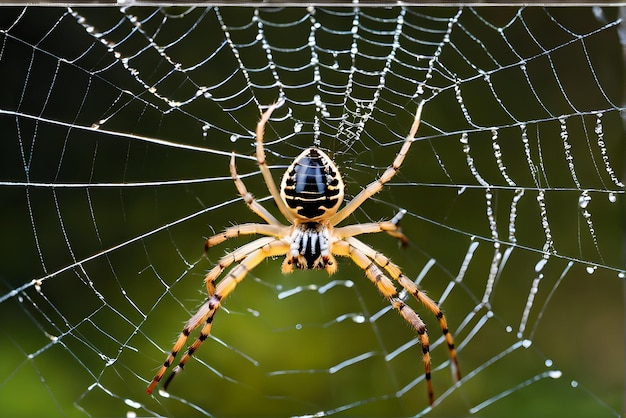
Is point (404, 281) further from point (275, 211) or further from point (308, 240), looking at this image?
point (275, 211)

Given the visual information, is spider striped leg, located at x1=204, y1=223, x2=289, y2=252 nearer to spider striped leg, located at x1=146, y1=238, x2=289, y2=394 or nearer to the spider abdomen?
spider striped leg, located at x1=146, y1=238, x2=289, y2=394

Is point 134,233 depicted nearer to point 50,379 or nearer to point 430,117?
point 50,379

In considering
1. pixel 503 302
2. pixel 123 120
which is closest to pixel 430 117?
pixel 503 302

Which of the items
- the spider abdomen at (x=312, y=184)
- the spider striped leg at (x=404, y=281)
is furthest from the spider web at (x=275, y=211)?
the spider abdomen at (x=312, y=184)

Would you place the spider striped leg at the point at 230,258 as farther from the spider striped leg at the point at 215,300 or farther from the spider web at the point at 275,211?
the spider web at the point at 275,211

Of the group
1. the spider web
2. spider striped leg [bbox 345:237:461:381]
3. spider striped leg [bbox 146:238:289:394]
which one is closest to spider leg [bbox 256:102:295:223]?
spider striped leg [bbox 146:238:289:394]

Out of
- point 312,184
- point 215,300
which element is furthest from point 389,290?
point 215,300
